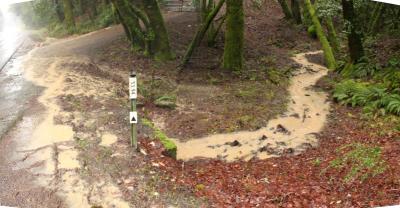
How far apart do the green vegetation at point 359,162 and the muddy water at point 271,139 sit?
169 cm

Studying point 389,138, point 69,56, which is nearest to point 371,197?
point 389,138

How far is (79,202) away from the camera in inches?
296

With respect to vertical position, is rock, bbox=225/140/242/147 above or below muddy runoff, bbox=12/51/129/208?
below

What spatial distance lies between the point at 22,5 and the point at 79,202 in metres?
38.3

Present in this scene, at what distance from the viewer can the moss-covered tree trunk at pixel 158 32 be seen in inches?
708

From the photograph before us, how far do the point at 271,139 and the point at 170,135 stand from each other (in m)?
2.70

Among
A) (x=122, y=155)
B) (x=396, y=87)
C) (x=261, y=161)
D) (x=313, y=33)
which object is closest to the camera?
(x=122, y=155)

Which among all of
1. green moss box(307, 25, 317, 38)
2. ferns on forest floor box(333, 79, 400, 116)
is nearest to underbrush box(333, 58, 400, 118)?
ferns on forest floor box(333, 79, 400, 116)

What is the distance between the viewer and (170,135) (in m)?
12.3

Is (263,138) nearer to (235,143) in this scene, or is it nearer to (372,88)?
(235,143)

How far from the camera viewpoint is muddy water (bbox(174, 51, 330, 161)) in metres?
11.4

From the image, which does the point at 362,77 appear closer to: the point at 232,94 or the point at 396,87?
the point at 396,87

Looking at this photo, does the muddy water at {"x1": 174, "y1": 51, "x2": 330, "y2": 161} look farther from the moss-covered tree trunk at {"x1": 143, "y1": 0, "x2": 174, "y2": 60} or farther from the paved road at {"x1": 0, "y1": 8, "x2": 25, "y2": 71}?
the paved road at {"x1": 0, "y1": 8, "x2": 25, "y2": 71}

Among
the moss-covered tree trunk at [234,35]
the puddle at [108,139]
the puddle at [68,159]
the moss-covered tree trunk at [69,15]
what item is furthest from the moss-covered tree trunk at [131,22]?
the moss-covered tree trunk at [69,15]
